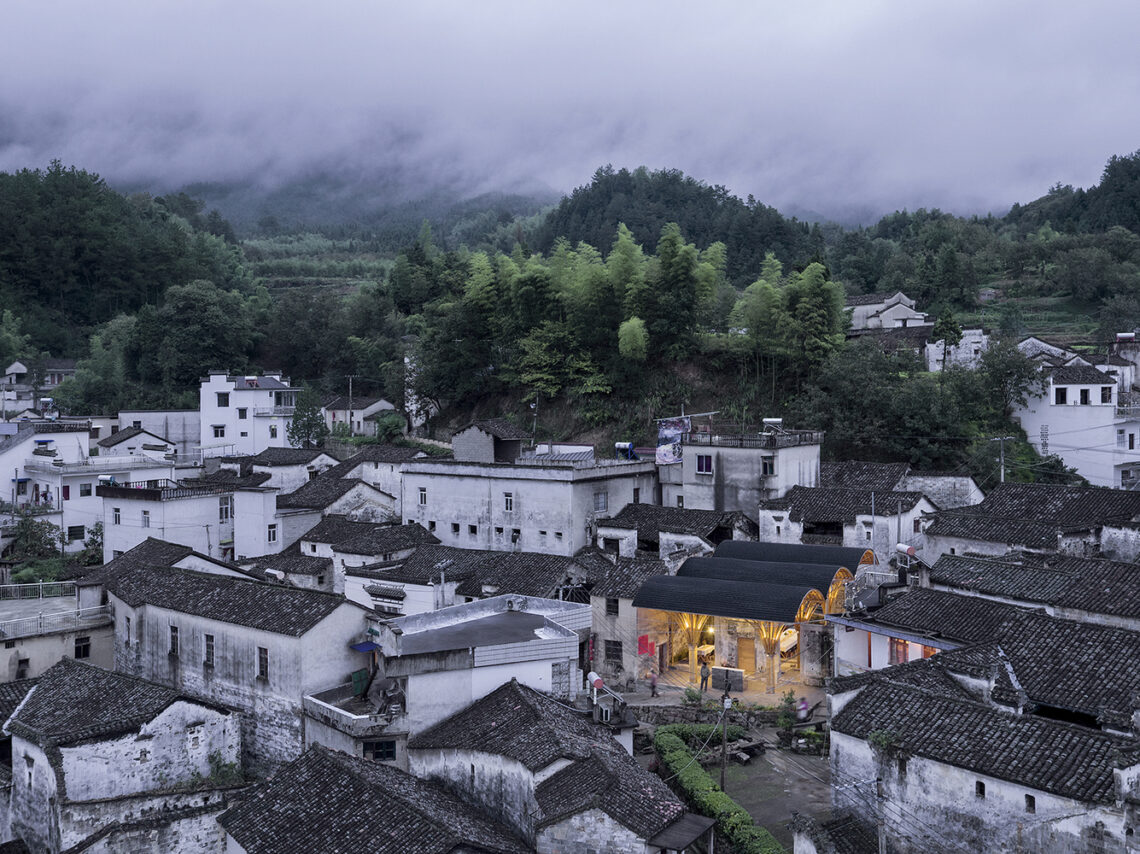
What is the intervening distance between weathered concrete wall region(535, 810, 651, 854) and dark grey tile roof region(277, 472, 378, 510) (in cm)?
1773

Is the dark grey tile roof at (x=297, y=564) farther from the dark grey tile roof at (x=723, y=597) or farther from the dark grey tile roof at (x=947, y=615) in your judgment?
the dark grey tile roof at (x=947, y=615)

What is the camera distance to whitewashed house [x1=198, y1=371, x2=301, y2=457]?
124 feet

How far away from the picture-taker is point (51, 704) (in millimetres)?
14883

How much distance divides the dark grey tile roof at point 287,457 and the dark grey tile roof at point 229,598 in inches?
465

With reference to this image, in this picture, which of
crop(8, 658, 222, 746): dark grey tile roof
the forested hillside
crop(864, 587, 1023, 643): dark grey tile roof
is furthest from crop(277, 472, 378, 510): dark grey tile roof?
crop(864, 587, 1023, 643): dark grey tile roof

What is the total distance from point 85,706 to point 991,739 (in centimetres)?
1262

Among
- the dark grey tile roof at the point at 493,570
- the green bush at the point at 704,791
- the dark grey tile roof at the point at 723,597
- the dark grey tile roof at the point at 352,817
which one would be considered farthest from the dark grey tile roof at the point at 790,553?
the dark grey tile roof at the point at 352,817

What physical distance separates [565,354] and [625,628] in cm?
1507

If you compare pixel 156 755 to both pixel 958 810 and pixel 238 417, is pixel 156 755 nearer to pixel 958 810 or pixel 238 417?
pixel 958 810

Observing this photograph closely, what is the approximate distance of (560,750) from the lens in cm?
1266

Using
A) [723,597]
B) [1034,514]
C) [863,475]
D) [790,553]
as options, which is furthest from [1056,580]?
[863,475]

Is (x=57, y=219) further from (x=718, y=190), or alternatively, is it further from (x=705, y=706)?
(x=705, y=706)

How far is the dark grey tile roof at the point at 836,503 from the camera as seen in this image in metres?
22.2

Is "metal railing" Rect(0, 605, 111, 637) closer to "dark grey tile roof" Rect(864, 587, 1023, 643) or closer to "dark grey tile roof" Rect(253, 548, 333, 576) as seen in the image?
"dark grey tile roof" Rect(253, 548, 333, 576)
